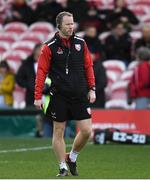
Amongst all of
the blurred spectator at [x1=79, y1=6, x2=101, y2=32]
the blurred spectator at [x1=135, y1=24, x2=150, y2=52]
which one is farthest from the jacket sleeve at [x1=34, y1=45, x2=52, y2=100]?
the blurred spectator at [x1=79, y1=6, x2=101, y2=32]

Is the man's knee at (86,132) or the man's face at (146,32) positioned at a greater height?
the man's face at (146,32)

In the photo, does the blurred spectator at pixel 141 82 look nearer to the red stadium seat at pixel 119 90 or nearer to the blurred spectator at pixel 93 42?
the red stadium seat at pixel 119 90

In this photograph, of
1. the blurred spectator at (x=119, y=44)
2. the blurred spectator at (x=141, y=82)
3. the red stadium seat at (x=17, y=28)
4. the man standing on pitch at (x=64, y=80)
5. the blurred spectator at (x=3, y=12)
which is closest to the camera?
the man standing on pitch at (x=64, y=80)

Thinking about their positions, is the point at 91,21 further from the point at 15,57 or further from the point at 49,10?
the point at 15,57

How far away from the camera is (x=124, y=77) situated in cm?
1998

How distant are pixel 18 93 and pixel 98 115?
3.25m

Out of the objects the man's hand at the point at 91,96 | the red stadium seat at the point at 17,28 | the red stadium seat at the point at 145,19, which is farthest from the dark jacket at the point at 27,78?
the man's hand at the point at 91,96

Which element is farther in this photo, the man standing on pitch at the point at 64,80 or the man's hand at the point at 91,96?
the man's hand at the point at 91,96

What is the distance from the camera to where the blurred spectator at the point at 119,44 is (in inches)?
802

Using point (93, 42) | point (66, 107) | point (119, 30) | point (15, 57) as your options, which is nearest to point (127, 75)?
point (93, 42)

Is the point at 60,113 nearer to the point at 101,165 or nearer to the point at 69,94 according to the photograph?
the point at 69,94

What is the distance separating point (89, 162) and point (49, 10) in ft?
34.2

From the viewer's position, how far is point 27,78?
19.0m

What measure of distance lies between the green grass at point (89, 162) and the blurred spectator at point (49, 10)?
6.65m
